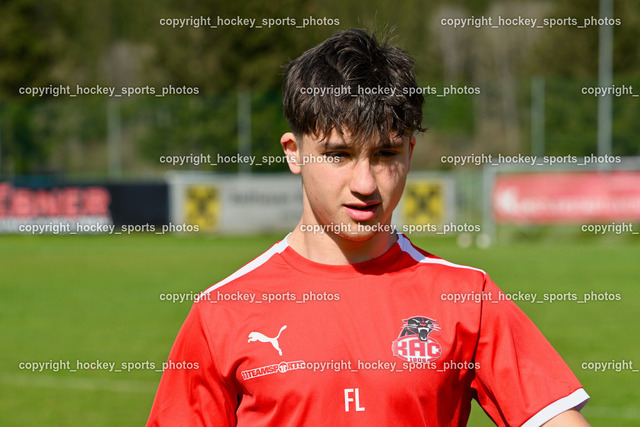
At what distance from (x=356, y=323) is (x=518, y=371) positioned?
43cm

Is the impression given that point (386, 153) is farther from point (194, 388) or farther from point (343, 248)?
point (194, 388)

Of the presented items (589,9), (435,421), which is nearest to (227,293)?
(435,421)

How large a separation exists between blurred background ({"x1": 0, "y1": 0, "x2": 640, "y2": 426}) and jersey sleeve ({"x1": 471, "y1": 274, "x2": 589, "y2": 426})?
2.96 ft

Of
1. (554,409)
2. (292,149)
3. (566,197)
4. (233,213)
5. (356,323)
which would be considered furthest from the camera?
(233,213)

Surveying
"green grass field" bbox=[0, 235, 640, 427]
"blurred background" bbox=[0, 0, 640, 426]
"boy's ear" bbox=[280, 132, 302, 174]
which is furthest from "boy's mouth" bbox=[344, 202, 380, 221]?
"green grass field" bbox=[0, 235, 640, 427]

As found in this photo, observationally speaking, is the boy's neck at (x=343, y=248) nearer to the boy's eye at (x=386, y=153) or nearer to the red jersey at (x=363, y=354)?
the red jersey at (x=363, y=354)

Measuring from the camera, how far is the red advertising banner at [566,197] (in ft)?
67.4

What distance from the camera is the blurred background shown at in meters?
9.09

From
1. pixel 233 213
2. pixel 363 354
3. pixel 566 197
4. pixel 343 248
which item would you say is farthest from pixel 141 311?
pixel 566 197

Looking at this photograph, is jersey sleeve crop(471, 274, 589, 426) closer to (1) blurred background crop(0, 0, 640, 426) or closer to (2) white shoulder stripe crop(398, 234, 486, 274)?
(2) white shoulder stripe crop(398, 234, 486, 274)

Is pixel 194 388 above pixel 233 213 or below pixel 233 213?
below

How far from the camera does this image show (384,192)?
7.57ft

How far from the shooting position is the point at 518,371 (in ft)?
7.54

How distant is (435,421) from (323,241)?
56cm
